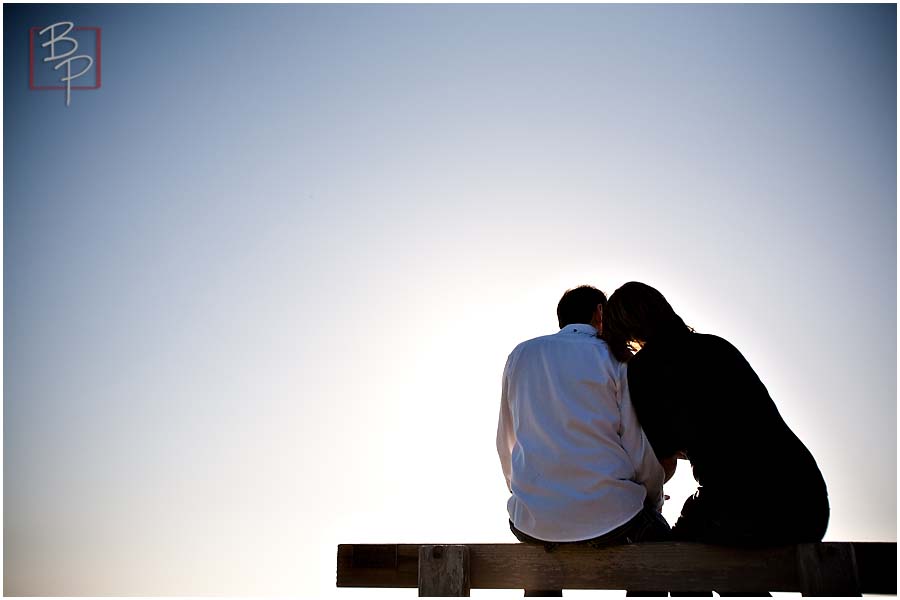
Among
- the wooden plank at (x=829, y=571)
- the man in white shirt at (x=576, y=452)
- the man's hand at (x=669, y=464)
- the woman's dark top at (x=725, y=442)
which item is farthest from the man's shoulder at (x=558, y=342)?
the wooden plank at (x=829, y=571)

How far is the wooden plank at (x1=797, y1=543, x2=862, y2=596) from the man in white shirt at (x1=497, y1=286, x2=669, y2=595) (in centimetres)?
54

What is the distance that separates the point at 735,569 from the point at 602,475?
0.55 metres

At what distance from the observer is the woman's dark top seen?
304cm

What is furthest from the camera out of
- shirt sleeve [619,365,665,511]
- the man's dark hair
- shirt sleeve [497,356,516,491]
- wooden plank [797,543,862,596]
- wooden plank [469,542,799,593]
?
the man's dark hair

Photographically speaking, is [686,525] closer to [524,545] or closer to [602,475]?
[602,475]

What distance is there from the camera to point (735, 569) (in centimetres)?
302

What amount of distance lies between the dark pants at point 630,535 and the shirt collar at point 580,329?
29.4 inches

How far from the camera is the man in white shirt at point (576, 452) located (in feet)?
10.5

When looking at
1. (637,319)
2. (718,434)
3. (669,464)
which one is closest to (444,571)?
(669,464)

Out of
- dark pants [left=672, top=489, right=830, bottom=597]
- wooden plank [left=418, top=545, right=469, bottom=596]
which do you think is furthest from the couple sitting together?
wooden plank [left=418, top=545, right=469, bottom=596]

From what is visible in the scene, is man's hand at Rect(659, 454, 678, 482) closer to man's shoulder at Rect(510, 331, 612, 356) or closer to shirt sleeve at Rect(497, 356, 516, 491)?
man's shoulder at Rect(510, 331, 612, 356)

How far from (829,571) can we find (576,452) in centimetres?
94

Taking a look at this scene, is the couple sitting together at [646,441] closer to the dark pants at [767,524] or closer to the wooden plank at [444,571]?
the dark pants at [767,524]

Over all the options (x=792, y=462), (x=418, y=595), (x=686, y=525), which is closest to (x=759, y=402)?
(x=792, y=462)
